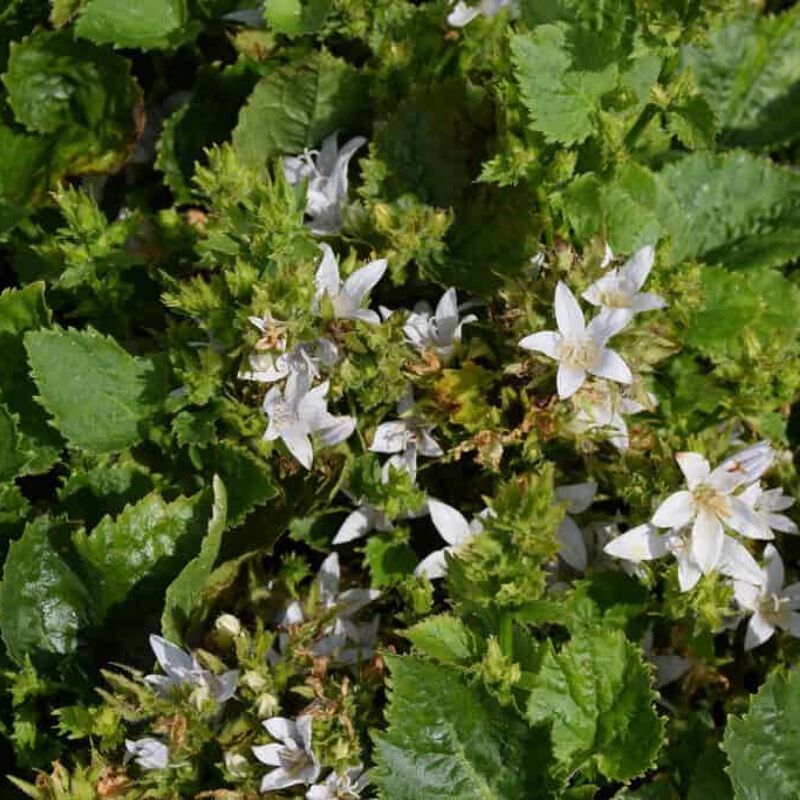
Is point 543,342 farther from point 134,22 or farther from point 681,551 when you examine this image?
point 134,22

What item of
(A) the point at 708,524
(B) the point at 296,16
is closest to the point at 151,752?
(A) the point at 708,524

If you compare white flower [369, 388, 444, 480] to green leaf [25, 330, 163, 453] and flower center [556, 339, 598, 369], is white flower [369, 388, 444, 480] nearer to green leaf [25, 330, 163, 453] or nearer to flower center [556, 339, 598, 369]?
flower center [556, 339, 598, 369]

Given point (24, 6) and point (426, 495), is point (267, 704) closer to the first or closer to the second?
point (426, 495)

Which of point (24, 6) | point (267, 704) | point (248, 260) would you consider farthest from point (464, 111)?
point (267, 704)

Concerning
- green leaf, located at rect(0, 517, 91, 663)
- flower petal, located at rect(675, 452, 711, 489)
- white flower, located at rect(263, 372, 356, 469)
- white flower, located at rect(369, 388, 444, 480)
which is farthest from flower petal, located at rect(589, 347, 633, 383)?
green leaf, located at rect(0, 517, 91, 663)

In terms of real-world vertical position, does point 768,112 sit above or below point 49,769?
above

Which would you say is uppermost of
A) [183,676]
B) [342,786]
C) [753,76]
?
[753,76]

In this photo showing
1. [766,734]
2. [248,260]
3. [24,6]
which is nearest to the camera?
[766,734]
